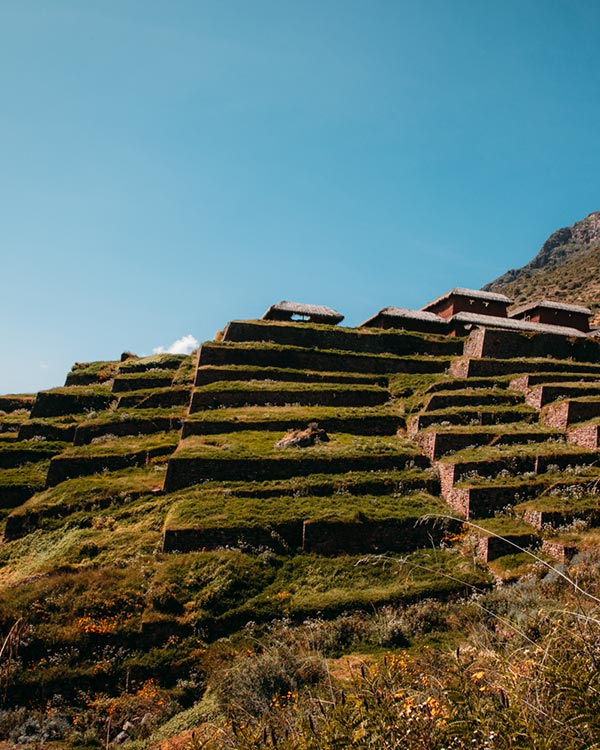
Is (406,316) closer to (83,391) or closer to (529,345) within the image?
(529,345)

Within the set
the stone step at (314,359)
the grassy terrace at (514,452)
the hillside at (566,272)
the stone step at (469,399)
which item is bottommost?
the grassy terrace at (514,452)

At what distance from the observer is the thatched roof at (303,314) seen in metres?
45.8

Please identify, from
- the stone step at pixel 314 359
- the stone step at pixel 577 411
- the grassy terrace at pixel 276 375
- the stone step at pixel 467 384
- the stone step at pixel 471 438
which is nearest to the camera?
the stone step at pixel 471 438

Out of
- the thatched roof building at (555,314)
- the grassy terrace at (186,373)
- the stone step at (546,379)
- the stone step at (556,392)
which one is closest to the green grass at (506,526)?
the stone step at (556,392)

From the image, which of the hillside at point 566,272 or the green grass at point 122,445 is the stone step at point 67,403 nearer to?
the green grass at point 122,445

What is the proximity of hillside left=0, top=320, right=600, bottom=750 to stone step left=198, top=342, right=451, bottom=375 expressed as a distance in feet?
2.07

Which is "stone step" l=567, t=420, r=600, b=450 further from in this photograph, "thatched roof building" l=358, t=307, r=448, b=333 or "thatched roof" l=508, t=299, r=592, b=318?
"thatched roof" l=508, t=299, r=592, b=318

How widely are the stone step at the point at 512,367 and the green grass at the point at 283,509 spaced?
15.0 meters

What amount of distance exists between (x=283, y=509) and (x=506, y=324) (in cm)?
3059

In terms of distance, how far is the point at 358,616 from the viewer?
16859 millimetres

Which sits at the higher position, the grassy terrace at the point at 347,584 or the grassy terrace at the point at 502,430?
the grassy terrace at the point at 502,430

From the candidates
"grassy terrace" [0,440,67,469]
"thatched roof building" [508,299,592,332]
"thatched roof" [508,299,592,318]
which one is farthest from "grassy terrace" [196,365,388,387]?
"thatched roof" [508,299,592,318]

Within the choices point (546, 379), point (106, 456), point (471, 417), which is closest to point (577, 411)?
point (471, 417)

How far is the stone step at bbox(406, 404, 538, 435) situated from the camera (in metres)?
28.9
